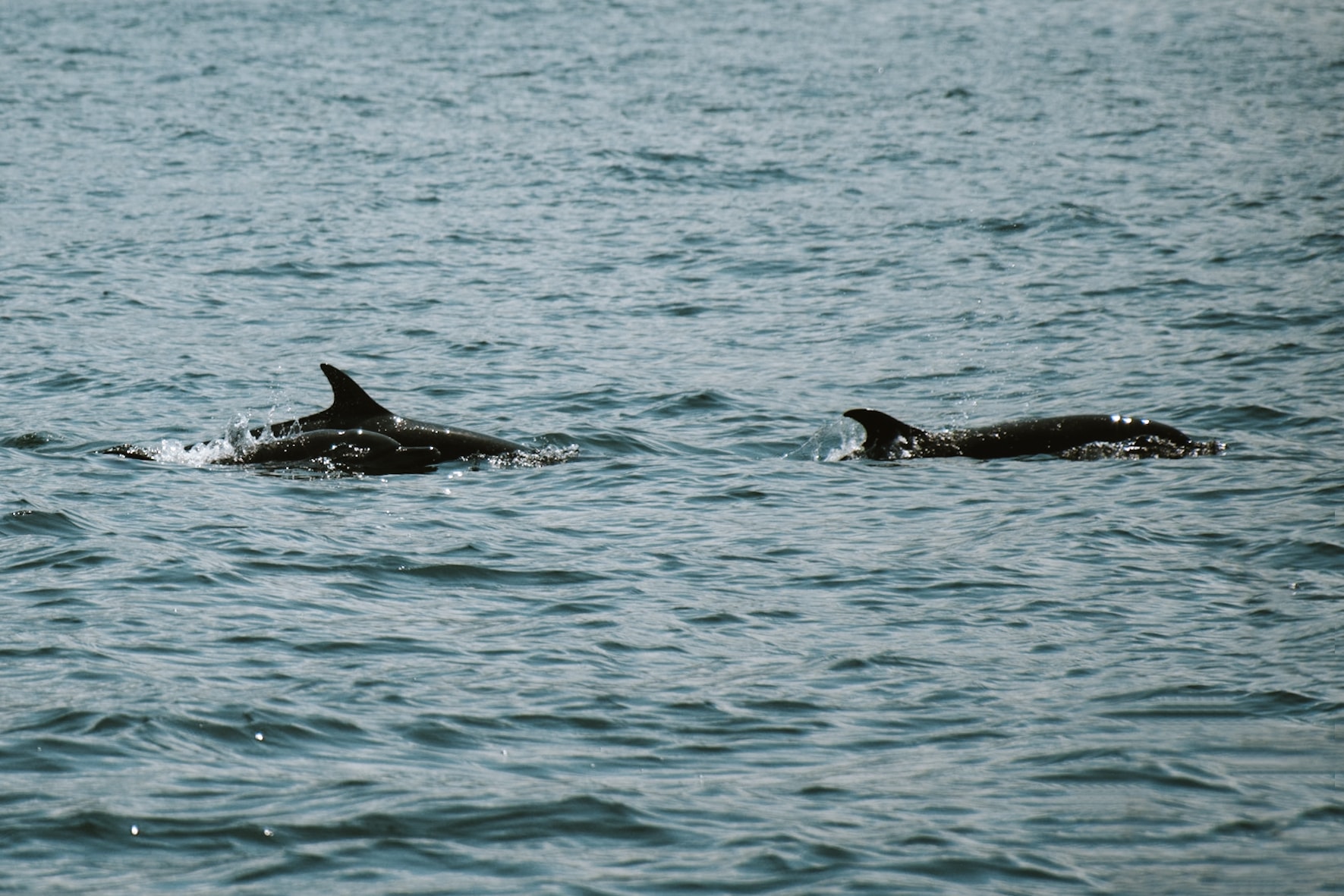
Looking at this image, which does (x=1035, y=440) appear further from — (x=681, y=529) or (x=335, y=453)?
(x=335, y=453)

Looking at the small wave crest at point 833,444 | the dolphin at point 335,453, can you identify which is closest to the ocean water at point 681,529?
the small wave crest at point 833,444

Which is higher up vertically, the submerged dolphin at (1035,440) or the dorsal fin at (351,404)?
the dorsal fin at (351,404)

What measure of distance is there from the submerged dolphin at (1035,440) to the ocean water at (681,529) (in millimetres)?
411

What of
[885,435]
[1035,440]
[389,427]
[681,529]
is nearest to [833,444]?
[885,435]

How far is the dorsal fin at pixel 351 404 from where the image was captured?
50.9 ft

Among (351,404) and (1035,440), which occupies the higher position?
(351,404)

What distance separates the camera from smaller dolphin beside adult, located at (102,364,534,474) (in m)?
15.2

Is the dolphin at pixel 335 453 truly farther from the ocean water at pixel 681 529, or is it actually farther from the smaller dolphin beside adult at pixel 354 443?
the ocean water at pixel 681 529

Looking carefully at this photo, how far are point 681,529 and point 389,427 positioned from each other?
3.34 meters

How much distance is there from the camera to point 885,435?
15680 mm

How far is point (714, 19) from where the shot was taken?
59.2m

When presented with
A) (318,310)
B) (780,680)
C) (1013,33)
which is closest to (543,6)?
(1013,33)

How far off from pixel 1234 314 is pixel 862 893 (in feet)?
Result: 50.9

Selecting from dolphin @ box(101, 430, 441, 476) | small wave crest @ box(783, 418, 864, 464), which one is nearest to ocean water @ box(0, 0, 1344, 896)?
small wave crest @ box(783, 418, 864, 464)
